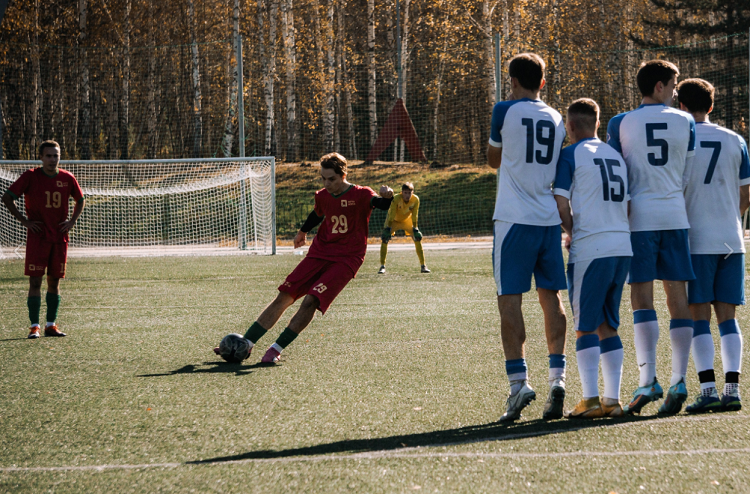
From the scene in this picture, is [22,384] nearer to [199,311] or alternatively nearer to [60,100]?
[199,311]

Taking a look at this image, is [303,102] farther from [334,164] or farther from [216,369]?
[216,369]

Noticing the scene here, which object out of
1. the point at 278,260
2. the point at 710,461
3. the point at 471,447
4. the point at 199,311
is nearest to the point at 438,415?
the point at 471,447

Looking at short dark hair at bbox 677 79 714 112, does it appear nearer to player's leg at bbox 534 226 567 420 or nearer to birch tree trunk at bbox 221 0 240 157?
player's leg at bbox 534 226 567 420

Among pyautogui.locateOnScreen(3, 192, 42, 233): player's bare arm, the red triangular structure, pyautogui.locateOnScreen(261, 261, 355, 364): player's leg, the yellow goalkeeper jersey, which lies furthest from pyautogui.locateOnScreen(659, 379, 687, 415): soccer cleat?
the red triangular structure

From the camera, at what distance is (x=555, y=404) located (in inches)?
Result: 169

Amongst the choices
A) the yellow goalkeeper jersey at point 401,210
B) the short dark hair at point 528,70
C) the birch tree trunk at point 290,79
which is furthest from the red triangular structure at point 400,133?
the short dark hair at point 528,70

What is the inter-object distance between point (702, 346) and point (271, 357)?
125 inches

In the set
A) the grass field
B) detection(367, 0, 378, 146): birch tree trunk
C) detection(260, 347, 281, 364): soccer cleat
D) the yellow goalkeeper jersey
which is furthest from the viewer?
detection(367, 0, 378, 146): birch tree trunk

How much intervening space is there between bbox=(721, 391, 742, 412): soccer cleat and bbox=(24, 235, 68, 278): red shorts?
20.2 ft

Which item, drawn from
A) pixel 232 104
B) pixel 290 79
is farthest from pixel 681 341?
pixel 232 104

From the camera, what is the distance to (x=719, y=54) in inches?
963

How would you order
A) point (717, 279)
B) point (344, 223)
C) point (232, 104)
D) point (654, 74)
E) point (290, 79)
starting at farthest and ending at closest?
1. point (232, 104)
2. point (290, 79)
3. point (344, 223)
4. point (717, 279)
5. point (654, 74)

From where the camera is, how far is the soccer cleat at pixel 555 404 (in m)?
4.28

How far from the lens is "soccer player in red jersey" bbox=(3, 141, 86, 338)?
776 centimetres
